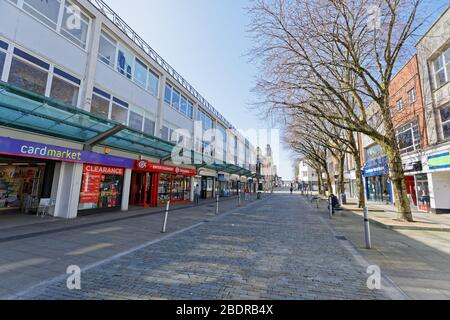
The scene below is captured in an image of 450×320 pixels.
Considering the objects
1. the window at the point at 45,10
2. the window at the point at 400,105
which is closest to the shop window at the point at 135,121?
the window at the point at 45,10

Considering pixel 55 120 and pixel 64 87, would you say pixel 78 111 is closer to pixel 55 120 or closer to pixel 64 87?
pixel 55 120

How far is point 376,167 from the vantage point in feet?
73.0

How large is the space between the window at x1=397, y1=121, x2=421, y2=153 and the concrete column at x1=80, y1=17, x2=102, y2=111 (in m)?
21.2

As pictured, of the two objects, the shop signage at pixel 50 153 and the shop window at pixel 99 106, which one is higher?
the shop window at pixel 99 106

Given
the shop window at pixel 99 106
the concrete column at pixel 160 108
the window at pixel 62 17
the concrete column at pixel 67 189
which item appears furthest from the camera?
the concrete column at pixel 160 108

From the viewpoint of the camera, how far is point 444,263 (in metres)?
5.05

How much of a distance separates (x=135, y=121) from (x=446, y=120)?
767 inches

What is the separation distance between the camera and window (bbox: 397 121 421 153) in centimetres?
1586

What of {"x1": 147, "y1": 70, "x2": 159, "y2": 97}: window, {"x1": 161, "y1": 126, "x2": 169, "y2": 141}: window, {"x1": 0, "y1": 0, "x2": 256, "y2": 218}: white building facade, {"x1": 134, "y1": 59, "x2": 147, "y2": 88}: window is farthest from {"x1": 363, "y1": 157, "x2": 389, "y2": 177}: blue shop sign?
{"x1": 134, "y1": 59, "x2": 147, "y2": 88}: window

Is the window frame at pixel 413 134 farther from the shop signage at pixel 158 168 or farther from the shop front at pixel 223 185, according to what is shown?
the shop front at pixel 223 185

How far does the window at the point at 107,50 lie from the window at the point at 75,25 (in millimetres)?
993

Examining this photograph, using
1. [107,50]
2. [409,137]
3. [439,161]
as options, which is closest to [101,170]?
[107,50]

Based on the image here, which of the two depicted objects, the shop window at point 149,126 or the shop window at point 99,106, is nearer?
the shop window at point 99,106

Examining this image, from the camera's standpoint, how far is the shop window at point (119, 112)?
42.7 feet
